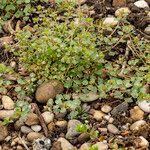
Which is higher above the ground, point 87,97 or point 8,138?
point 87,97

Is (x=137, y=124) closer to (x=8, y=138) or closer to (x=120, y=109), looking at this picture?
(x=120, y=109)

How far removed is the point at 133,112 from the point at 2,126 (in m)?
0.83

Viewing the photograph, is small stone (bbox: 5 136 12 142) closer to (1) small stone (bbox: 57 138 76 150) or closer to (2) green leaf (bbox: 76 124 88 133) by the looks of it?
(1) small stone (bbox: 57 138 76 150)

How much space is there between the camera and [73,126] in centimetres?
287

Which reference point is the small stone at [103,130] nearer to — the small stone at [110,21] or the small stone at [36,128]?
the small stone at [36,128]

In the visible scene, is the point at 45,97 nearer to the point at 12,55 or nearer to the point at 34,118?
the point at 34,118

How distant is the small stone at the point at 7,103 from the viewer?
306 cm

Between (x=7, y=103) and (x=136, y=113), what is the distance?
33.6 inches

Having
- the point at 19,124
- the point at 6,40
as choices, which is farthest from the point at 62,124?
the point at 6,40

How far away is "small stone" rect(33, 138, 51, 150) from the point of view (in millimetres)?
2779

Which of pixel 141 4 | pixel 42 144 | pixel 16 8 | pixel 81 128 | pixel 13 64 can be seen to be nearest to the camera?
pixel 81 128

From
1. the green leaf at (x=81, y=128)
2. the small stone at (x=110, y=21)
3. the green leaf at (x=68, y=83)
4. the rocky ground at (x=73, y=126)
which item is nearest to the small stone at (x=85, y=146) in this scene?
the rocky ground at (x=73, y=126)

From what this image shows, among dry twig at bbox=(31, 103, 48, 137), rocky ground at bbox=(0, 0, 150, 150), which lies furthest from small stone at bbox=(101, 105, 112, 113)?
dry twig at bbox=(31, 103, 48, 137)

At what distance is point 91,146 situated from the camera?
2.66 metres
